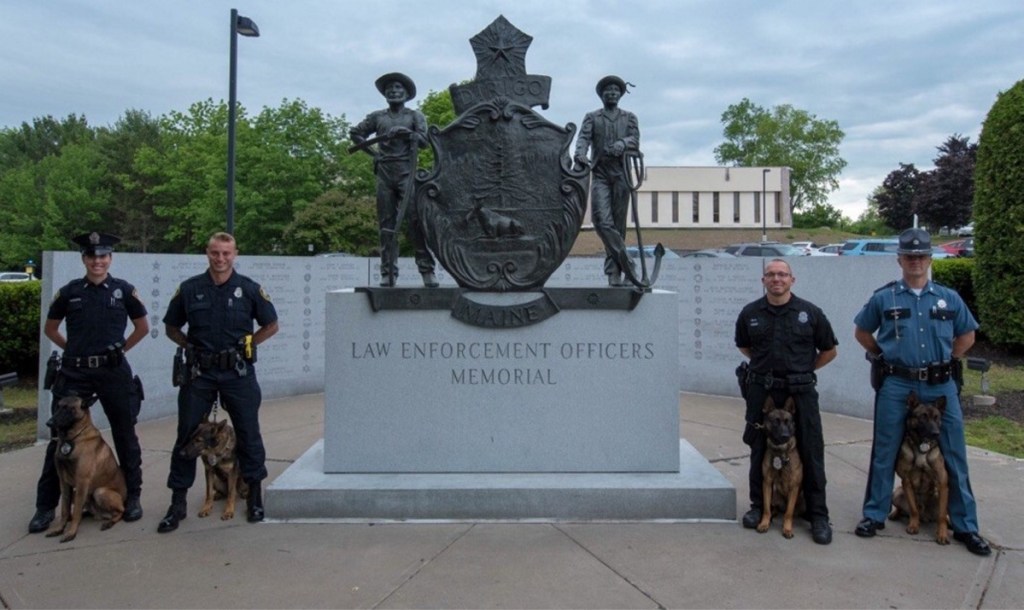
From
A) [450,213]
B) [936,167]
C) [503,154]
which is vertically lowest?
[450,213]

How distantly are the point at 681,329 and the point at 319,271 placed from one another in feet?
16.9

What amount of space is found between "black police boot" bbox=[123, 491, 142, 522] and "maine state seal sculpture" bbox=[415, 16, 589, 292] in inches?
105

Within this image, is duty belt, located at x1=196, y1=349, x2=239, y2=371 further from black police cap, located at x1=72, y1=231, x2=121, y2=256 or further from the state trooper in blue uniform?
the state trooper in blue uniform

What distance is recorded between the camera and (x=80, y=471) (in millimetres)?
4535

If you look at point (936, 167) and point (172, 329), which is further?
point (936, 167)

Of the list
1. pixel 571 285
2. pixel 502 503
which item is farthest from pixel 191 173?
pixel 502 503

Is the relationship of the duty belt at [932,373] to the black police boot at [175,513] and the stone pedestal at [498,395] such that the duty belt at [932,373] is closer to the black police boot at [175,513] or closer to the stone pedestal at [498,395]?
the stone pedestal at [498,395]

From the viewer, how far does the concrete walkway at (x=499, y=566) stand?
146 inches

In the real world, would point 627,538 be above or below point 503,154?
below

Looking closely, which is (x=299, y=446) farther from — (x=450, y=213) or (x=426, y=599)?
(x=426, y=599)

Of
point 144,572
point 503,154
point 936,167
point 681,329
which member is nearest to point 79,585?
point 144,572

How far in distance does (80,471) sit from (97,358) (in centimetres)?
72

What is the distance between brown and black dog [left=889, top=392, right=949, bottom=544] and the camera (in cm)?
439

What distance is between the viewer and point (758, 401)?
4664mm
